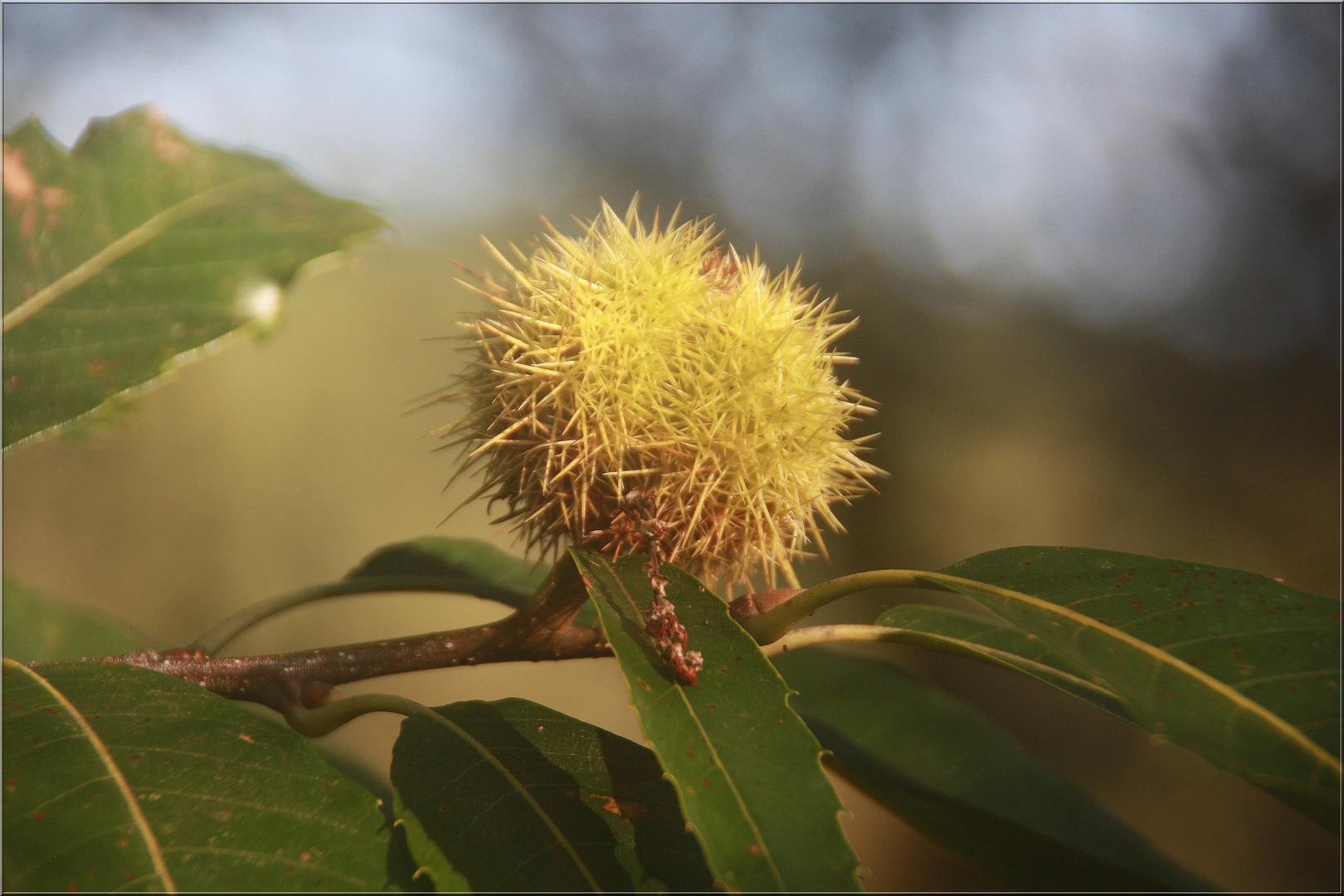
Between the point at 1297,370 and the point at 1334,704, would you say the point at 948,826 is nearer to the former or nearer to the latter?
the point at 1334,704

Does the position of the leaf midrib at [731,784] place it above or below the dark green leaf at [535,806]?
above

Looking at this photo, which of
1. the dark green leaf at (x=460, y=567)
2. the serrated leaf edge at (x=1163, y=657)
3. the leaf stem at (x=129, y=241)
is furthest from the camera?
the dark green leaf at (x=460, y=567)

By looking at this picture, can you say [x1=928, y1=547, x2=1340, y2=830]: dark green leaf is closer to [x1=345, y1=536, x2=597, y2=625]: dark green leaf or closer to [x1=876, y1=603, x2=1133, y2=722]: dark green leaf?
[x1=876, y1=603, x2=1133, y2=722]: dark green leaf

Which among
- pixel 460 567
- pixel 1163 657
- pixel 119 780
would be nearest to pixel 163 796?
pixel 119 780

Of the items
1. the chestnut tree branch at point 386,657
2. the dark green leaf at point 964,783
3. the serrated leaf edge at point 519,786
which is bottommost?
the dark green leaf at point 964,783

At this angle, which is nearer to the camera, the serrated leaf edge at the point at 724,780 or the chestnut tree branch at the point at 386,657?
the serrated leaf edge at the point at 724,780

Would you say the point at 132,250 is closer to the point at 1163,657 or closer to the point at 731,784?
the point at 731,784

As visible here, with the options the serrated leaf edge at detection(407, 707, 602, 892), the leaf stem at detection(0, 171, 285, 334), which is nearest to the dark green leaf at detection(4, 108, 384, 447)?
the leaf stem at detection(0, 171, 285, 334)

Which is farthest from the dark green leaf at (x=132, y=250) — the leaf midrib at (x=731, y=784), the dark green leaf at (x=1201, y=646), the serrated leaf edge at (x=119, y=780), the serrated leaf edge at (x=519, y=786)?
the dark green leaf at (x=1201, y=646)

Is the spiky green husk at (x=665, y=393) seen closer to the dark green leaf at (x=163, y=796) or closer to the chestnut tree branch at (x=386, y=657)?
the chestnut tree branch at (x=386, y=657)
